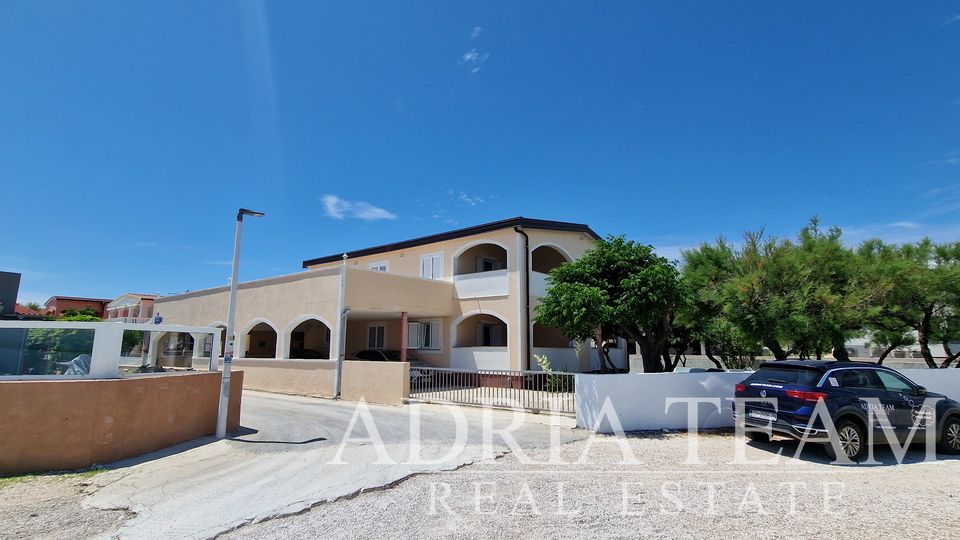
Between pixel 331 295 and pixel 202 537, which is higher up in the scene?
pixel 331 295

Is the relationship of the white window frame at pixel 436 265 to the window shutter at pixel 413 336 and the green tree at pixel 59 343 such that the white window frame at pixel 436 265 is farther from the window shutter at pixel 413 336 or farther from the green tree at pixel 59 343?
the green tree at pixel 59 343

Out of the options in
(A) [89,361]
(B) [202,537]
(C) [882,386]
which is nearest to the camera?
(B) [202,537]

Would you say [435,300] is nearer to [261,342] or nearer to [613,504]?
[261,342]

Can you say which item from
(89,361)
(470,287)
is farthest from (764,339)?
(89,361)

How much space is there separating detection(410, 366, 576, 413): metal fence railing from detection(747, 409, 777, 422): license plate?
339 cm

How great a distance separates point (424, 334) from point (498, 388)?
8.55 metres

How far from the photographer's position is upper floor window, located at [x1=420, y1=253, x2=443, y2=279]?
20.3m

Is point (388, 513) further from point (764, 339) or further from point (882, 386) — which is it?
point (764, 339)

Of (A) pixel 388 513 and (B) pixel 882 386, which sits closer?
(A) pixel 388 513

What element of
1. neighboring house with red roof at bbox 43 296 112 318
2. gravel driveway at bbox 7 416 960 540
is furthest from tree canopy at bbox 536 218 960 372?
neighboring house with red roof at bbox 43 296 112 318

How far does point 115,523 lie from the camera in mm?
5078

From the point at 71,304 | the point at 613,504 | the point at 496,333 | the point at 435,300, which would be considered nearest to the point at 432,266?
the point at 435,300

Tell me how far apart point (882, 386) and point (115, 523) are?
442 inches

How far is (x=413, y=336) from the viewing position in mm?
20297
